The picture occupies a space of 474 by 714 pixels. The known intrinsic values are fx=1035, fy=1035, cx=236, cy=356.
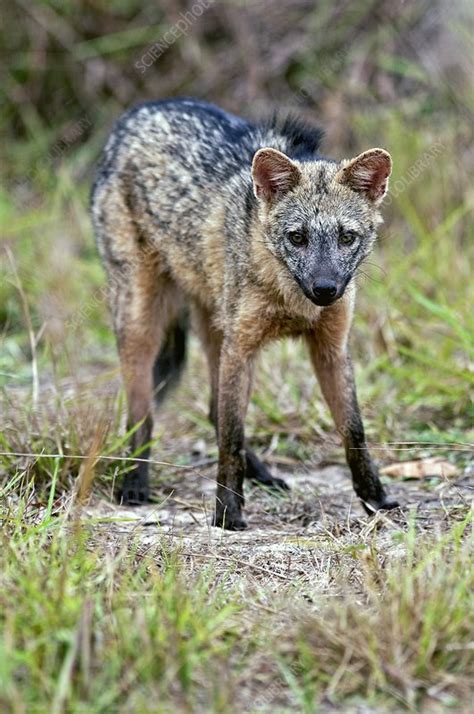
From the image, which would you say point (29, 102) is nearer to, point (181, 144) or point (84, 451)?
point (181, 144)

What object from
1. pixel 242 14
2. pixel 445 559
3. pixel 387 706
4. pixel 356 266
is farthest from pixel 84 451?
pixel 242 14

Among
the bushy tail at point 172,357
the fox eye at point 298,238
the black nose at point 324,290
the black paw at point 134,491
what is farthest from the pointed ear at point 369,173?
the black paw at point 134,491

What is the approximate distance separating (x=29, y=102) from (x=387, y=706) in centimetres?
921

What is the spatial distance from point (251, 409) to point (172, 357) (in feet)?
1.96

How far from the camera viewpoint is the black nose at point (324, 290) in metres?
4.37

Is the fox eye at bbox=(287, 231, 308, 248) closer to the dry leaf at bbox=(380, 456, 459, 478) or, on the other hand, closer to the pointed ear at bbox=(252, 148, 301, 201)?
the pointed ear at bbox=(252, 148, 301, 201)

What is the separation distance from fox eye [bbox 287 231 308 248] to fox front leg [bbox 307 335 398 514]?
0.58 meters

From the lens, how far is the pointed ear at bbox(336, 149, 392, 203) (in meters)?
4.67

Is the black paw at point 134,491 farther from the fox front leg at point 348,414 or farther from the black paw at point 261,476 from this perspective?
the fox front leg at point 348,414

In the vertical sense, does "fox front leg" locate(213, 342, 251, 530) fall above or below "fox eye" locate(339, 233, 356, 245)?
below

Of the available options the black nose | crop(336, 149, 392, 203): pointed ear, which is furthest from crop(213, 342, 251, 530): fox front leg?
crop(336, 149, 392, 203): pointed ear

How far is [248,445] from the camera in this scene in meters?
5.95

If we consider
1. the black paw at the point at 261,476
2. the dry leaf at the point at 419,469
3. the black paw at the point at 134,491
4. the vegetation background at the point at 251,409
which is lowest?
the black paw at the point at 134,491

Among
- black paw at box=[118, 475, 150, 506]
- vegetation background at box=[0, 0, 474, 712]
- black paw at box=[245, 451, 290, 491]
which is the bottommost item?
black paw at box=[118, 475, 150, 506]
